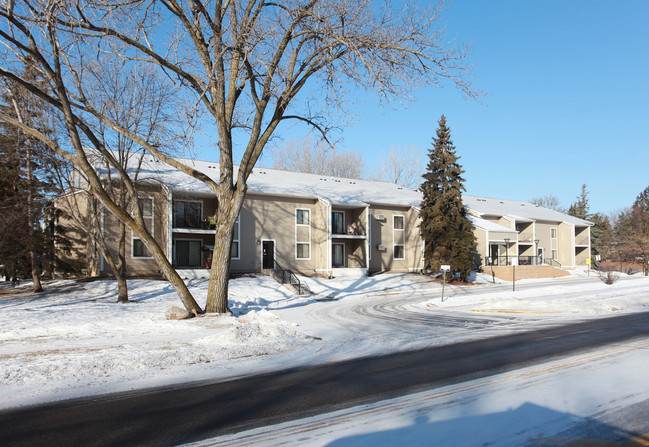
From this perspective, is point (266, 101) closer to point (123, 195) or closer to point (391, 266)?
point (123, 195)

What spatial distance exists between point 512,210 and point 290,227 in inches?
1126

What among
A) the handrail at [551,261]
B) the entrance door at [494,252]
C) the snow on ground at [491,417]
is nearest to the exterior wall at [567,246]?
the handrail at [551,261]

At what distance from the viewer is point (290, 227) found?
32.2m

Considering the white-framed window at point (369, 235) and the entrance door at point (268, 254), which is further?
the white-framed window at point (369, 235)

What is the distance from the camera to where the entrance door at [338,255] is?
3488 centimetres

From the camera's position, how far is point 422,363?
9.28m

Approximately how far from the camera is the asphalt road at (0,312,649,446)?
219 inches

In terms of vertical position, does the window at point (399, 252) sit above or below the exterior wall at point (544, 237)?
below

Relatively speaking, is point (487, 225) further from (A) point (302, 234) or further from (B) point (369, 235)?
(A) point (302, 234)

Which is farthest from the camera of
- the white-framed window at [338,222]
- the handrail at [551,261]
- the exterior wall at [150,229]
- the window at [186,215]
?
the handrail at [551,261]

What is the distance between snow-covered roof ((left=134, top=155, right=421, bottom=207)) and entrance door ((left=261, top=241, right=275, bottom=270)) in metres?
3.26

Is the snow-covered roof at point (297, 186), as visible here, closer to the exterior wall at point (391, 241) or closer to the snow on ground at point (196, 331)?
the exterior wall at point (391, 241)

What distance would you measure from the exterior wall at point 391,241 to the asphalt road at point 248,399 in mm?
25293

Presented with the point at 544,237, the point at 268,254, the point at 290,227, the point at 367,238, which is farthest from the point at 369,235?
the point at 544,237
